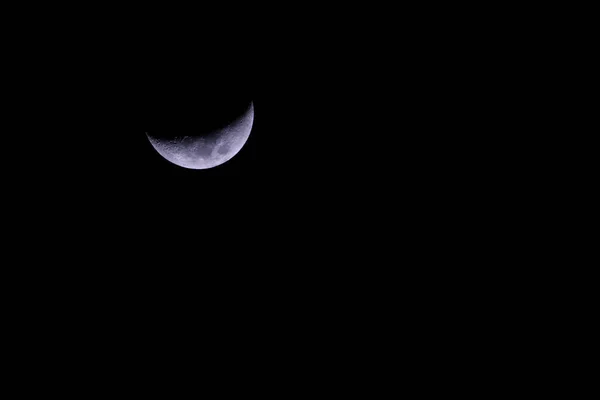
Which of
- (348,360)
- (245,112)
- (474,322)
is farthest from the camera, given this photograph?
(348,360)

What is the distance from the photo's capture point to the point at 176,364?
5828 millimetres

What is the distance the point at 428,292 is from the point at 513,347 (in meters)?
1.46

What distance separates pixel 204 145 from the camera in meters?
2.21

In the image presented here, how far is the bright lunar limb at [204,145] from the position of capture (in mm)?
2178

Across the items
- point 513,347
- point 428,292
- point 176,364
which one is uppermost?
point 176,364

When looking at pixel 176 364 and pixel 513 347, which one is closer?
pixel 513 347

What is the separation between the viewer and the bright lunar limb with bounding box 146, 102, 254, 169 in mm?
2178

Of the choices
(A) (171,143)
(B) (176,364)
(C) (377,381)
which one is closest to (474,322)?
(C) (377,381)

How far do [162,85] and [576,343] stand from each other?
6.06 metres

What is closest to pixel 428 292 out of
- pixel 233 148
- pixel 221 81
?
pixel 233 148

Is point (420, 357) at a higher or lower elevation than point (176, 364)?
lower

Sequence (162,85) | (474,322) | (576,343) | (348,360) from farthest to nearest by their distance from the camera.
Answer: (348,360) < (474,322) < (576,343) < (162,85)

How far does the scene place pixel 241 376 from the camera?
591cm

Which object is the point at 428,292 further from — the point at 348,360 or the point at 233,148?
the point at 233,148
